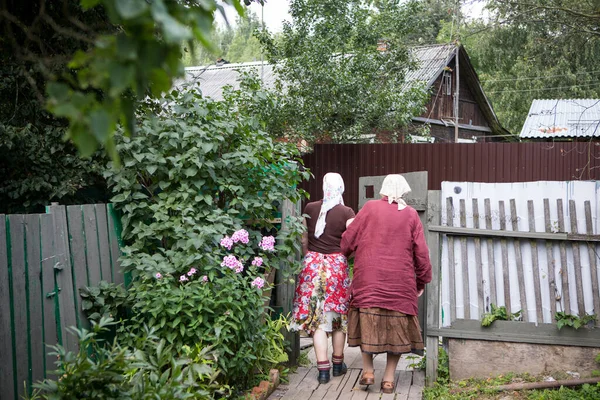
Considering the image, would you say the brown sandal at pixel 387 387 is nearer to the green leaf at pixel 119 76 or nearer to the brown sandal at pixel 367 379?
the brown sandal at pixel 367 379

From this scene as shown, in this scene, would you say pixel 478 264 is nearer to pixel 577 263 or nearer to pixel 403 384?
pixel 577 263

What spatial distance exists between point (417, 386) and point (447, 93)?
69.2ft

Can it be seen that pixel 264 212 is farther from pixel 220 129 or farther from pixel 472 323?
pixel 472 323

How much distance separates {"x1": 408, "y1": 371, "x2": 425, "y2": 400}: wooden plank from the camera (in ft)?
17.7

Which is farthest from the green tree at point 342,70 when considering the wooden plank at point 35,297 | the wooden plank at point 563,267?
the wooden plank at point 35,297

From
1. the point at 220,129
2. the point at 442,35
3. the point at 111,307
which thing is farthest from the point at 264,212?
the point at 442,35

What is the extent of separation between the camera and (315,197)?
521 inches

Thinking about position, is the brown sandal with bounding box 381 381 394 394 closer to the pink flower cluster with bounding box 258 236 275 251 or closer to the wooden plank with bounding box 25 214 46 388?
the pink flower cluster with bounding box 258 236 275 251

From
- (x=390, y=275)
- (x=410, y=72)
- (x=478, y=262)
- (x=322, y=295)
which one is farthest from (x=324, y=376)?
(x=410, y=72)

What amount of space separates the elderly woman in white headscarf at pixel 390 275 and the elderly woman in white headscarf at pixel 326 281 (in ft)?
1.14

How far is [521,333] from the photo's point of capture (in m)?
5.39

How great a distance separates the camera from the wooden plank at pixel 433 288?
18.5 ft

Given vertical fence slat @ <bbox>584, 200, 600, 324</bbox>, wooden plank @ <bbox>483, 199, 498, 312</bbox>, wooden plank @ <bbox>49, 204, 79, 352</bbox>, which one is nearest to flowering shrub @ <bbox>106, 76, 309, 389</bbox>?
wooden plank @ <bbox>49, 204, 79, 352</bbox>

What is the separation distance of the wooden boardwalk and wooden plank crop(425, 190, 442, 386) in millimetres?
218
